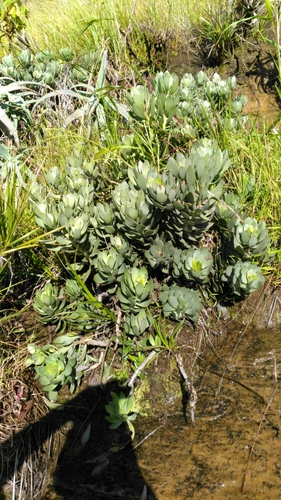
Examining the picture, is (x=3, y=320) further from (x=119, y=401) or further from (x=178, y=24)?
(x=178, y=24)

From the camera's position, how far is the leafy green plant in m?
1.35

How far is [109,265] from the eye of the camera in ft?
4.79

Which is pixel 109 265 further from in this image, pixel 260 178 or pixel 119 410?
pixel 260 178

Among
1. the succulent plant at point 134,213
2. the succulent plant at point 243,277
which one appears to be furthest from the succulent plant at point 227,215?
the succulent plant at point 134,213

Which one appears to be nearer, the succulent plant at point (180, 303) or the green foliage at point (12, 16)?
the succulent plant at point (180, 303)

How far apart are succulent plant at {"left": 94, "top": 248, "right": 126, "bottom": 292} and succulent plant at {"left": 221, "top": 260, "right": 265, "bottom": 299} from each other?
0.42 metres

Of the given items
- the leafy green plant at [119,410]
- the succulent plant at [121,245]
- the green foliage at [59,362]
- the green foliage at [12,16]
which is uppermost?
the green foliage at [12,16]

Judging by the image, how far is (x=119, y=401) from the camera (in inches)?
54.1

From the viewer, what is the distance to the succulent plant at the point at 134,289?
145 cm

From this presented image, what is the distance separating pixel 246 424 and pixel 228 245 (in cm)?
67

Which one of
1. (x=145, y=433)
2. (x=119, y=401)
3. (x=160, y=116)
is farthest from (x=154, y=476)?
(x=160, y=116)

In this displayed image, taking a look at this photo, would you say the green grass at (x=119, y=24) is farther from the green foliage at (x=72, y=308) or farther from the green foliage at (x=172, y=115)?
the green foliage at (x=72, y=308)

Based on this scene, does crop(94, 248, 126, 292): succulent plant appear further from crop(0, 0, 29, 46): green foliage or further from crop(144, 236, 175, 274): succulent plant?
crop(0, 0, 29, 46): green foliage

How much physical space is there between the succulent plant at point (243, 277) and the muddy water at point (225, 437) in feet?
0.86
